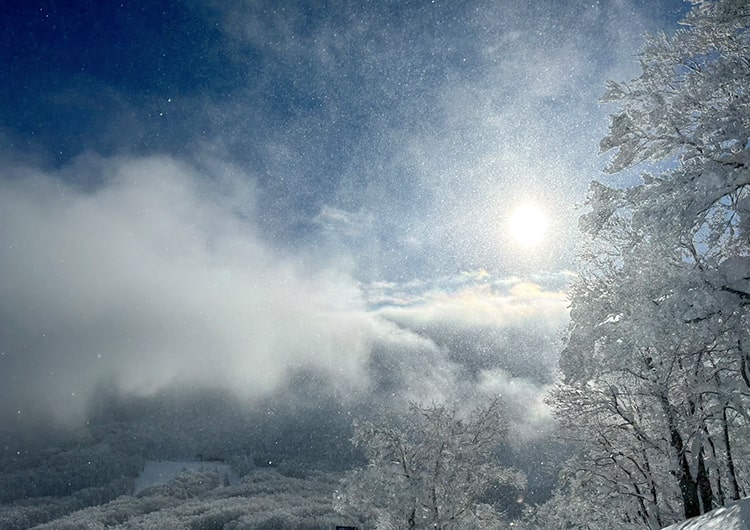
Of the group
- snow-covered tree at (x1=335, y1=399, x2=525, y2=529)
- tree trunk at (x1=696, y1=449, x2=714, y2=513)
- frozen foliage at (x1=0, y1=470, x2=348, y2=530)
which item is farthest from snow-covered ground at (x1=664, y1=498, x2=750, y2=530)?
frozen foliage at (x1=0, y1=470, x2=348, y2=530)

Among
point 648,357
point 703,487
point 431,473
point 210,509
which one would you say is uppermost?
point 648,357

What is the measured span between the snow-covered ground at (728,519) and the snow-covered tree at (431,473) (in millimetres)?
14744

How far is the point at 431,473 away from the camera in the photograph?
1986 centimetres

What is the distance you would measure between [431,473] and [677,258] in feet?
52.4

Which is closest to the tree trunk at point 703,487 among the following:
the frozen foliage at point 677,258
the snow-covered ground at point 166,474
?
the frozen foliage at point 677,258

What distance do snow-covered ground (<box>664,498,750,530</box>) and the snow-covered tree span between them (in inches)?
580

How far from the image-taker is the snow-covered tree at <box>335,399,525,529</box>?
19.3 m

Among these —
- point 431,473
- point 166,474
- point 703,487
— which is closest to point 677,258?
point 703,487

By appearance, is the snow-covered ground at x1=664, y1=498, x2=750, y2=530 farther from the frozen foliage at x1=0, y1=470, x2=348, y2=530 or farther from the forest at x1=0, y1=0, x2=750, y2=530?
the frozen foliage at x1=0, y1=470, x2=348, y2=530

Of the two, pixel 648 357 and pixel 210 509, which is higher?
pixel 648 357

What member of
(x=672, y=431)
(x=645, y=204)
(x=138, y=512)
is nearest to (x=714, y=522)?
(x=645, y=204)

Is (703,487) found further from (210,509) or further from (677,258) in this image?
(210,509)

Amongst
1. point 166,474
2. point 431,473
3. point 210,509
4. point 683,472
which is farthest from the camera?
point 166,474

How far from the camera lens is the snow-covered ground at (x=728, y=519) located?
4970 millimetres
